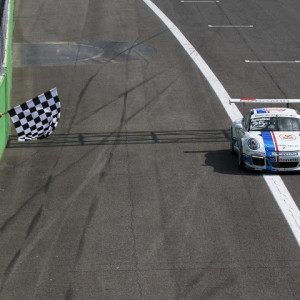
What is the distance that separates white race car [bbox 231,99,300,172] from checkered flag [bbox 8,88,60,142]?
4.43 m

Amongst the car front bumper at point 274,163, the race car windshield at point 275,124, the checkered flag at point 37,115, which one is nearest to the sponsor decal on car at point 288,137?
the race car windshield at point 275,124

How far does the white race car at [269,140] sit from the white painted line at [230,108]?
39cm

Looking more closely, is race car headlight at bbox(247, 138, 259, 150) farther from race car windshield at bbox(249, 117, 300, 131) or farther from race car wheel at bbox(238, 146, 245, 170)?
race car windshield at bbox(249, 117, 300, 131)

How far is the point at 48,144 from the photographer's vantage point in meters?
18.6

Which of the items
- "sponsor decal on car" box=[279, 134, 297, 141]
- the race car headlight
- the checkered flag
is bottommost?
the race car headlight

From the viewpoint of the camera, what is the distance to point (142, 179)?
53.2ft

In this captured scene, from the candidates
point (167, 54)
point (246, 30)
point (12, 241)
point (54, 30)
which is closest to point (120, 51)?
point (167, 54)

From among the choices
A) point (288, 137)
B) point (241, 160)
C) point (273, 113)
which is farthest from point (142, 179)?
point (273, 113)

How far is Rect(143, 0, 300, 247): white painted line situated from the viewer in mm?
14188

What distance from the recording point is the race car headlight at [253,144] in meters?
16.5

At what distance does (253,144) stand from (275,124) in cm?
107

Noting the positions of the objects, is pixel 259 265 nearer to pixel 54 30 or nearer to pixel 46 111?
pixel 46 111

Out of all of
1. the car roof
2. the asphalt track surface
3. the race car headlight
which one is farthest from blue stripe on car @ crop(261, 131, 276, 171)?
the car roof

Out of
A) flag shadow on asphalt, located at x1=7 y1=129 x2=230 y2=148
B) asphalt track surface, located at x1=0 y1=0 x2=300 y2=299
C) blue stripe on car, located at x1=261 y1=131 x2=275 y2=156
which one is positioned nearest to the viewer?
asphalt track surface, located at x1=0 y1=0 x2=300 y2=299
